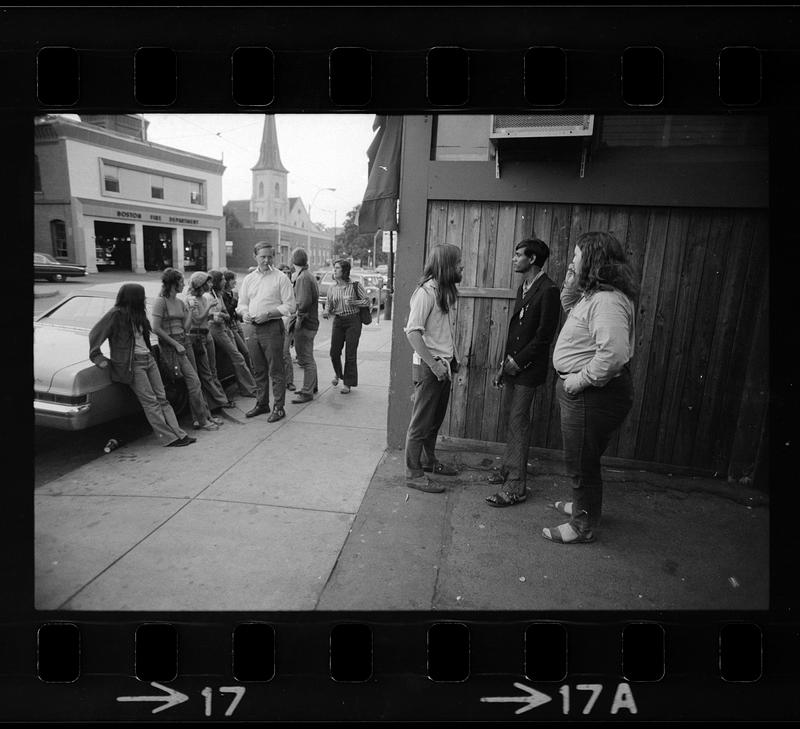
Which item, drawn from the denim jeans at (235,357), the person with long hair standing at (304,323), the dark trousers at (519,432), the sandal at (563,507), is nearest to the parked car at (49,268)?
the denim jeans at (235,357)

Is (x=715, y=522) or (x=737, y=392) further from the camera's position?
(x=737, y=392)

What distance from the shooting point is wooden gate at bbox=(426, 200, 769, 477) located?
3.92 m

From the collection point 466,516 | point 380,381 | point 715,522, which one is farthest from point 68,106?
point 380,381

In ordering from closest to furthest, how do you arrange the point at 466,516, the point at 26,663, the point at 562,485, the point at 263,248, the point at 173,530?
the point at 26,663 → the point at 173,530 → the point at 466,516 → the point at 562,485 → the point at 263,248

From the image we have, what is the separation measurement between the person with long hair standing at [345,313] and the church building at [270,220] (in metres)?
20.0

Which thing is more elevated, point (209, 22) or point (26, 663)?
point (209, 22)

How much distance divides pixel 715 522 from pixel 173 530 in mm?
3770

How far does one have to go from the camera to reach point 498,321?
448cm

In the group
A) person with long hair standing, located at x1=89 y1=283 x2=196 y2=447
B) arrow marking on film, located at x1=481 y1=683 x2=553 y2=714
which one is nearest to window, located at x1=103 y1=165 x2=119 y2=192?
person with long hair standing, located at x1=89 y1=283 x2=196 y2=447

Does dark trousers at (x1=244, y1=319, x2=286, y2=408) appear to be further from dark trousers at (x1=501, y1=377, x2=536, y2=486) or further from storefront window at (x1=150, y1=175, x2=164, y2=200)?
storefront window at (x1=150, y1=175, x2=164, y2=200)

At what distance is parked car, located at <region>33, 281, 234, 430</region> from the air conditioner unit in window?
3560 mm

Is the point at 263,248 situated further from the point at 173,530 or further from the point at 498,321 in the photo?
the point at 173,530

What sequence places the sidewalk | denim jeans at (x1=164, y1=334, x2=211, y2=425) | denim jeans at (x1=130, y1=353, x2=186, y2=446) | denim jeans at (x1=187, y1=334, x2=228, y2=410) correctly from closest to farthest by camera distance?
the sidewalk < denim jeans at (x1=130, y1=353, x2=186, y2=446) < denim jeans at (x1=164, y1=334, x2=211, y2=425) < denim jeans at (x1=187, y1=334, x2=228, y2=410)

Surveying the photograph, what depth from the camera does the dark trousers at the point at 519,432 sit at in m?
3.63
